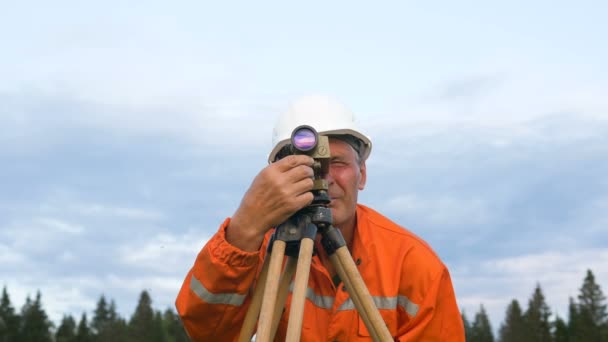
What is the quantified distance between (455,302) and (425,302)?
30 cm

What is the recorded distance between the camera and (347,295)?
477cm

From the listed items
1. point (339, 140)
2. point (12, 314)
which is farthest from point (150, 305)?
point (339, 140)

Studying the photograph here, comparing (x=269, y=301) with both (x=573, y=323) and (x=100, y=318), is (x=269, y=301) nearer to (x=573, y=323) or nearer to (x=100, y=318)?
(x=573, y=323)

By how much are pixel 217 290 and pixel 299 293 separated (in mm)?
791

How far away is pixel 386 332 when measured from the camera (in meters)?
3.85

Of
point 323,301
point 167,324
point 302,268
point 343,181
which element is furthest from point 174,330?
point 302,268

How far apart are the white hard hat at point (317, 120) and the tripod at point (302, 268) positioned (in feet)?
3.63

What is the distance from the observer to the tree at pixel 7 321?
67.4 meters


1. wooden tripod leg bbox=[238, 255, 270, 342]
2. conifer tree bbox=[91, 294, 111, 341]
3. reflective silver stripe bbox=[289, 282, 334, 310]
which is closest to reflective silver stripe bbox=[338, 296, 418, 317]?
reflective silver stripe bbox=[289, 282, 334, 310]

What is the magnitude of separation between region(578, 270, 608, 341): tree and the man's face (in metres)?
66.2

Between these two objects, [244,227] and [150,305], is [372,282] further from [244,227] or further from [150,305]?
[150,305]

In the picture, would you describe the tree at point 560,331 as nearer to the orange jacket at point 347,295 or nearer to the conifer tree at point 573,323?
the conifer tree at point 573,323

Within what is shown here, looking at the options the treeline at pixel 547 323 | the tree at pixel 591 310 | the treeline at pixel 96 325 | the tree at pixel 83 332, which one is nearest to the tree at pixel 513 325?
the treeline at pixel 547 323

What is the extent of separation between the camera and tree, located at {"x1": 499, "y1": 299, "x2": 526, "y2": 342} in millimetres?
81188
